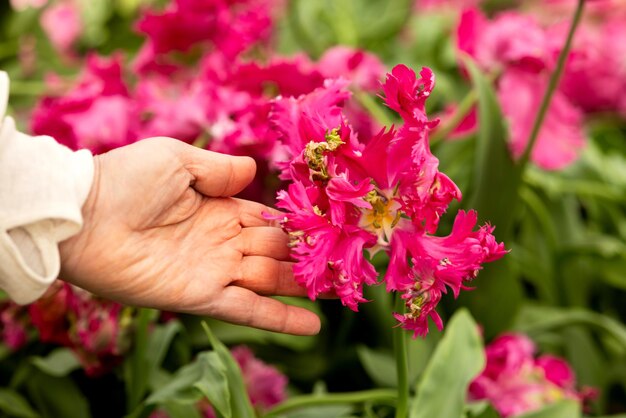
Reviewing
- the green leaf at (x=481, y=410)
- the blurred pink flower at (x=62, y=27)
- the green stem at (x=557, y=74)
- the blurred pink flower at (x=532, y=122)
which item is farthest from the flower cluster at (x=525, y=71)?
the blurred pink flower at (x=62, y=27)

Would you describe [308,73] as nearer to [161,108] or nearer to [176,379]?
[161,108]

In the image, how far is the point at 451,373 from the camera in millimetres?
770

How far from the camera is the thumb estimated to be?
621 mm

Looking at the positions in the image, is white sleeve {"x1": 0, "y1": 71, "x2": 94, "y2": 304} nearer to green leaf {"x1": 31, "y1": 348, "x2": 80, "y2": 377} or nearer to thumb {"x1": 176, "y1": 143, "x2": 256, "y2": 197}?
thumb {"x1": 176, "y1": 143, "x2": 256, "y2": 197}

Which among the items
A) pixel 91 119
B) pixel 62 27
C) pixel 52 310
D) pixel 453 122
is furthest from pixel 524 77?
pixel 62 27

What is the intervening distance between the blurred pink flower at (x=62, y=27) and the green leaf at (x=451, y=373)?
1.10 meters

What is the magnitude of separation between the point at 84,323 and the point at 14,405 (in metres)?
0.16

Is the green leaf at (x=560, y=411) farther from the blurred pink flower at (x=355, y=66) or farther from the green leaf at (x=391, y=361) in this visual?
the blurred pink flower at (x=355, y=66)

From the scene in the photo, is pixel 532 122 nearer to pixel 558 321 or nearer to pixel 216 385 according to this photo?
pixel 558 321

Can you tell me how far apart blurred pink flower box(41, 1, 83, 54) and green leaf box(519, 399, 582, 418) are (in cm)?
120

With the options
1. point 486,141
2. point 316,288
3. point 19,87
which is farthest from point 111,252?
point 19,87

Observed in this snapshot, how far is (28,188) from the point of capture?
0.56 meters

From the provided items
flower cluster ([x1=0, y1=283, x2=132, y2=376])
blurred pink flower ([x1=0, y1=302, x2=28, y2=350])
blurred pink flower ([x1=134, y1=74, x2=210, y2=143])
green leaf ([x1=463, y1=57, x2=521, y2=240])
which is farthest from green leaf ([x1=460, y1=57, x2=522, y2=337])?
blurred pink flower ([x1=0, y1=302, x2=28, y2=350])

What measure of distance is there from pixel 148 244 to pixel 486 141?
0.50 metres
